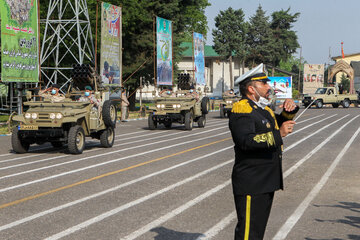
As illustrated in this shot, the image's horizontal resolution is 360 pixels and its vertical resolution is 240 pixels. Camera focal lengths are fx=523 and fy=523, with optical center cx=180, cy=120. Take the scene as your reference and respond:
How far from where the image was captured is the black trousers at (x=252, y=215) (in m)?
4.05

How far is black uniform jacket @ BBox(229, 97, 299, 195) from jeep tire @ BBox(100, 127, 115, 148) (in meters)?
11.6

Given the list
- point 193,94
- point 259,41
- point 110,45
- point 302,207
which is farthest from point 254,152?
point 259,41

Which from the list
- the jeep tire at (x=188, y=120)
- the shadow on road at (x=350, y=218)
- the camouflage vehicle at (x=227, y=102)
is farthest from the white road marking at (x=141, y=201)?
the camouflage vehicle at (x=227, y=102)

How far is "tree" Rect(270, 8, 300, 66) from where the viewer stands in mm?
100756

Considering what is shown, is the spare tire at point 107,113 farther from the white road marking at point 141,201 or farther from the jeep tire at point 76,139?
the white road marking at point 141,201

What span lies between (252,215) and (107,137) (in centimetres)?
1189

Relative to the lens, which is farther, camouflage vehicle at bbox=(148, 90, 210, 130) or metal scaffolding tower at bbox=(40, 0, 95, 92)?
metal scaffolding tower at bbox=(40, 0, 95, 92)

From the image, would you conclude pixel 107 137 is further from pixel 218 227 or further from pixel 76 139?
pixel 218 227

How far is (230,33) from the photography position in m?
85.7

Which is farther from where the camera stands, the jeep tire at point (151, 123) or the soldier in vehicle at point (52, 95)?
the jeep tire at point (151, 123)

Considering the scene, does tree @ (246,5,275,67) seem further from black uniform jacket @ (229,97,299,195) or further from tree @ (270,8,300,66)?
black uniform jacket @ (229,97,299,195)

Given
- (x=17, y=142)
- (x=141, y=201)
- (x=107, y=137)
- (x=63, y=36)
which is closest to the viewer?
(x=141, y=201)

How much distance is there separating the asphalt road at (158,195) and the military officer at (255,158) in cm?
189

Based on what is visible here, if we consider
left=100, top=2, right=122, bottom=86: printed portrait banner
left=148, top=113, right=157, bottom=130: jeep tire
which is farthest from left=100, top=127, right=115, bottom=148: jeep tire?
left=100, top=2, right=122, bottom=86: printed portrait banner
